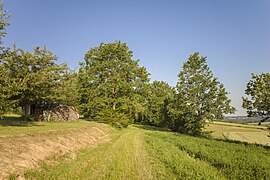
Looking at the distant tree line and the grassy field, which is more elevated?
the distant tree line

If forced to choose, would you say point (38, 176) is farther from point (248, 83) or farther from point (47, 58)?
point (248, 83)

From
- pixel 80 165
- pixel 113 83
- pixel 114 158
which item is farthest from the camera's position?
pixel 113 83

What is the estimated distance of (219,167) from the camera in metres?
10.2

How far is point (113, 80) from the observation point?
38.7 m

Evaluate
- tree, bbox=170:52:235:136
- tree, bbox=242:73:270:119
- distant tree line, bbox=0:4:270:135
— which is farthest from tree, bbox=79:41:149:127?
tree, bbox=242:73:270:119

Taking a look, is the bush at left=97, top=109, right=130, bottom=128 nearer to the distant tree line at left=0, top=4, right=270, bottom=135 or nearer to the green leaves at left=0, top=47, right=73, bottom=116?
the distant tree line at left=0, top=4, right=270, bottom=135

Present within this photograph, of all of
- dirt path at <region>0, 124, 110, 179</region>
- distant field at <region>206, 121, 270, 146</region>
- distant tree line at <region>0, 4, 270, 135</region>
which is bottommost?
distant field at <region>206, 121, 270, 146</region>

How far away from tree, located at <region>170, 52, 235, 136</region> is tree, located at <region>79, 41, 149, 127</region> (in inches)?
373

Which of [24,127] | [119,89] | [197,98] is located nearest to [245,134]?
[197,98]

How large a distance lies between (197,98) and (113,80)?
1725 cm

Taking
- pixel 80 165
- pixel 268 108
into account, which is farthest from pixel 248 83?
pixel 80 165

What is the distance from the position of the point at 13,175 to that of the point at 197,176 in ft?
26.3

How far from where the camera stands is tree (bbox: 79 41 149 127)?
38750 mm

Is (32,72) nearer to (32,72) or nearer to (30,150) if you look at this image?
(32,72)
